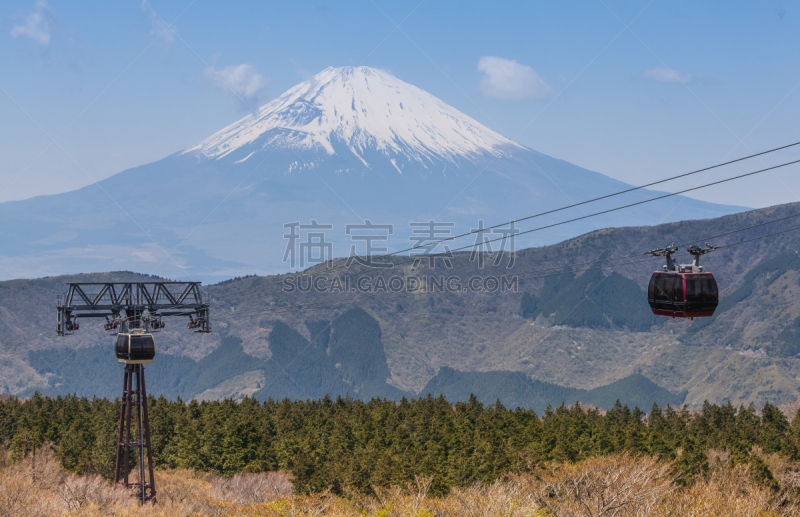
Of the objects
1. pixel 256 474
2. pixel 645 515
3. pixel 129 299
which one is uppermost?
pixel 129 299

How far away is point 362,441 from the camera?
95.2 meters

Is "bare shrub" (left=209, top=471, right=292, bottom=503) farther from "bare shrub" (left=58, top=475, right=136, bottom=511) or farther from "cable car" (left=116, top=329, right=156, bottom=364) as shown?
"cable car" (left=116, top=329, right=156, bottom=364)

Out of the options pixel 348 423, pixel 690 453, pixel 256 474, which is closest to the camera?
pixel 690 453

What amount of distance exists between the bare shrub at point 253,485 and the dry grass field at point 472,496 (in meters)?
0.14

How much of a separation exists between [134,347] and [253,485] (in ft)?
120

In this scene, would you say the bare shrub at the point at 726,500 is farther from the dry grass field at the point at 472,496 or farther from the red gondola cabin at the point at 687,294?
the red gondola cabin at the point at 687,294

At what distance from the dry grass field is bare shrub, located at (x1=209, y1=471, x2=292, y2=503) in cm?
14

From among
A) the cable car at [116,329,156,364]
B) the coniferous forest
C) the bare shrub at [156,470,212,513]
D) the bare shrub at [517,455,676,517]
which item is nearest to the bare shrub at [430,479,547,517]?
the bare shrub at [517,455,676,517]

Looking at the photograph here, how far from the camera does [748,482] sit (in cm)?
6875

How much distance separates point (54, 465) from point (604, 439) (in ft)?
199

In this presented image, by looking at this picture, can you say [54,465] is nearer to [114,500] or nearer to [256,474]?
[256,474]

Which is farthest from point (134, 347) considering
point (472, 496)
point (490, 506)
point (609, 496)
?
point (609, 496)

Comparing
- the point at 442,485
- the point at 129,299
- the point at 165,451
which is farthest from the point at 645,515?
the point at 165,451

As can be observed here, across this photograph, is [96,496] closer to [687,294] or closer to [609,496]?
[609,496]
